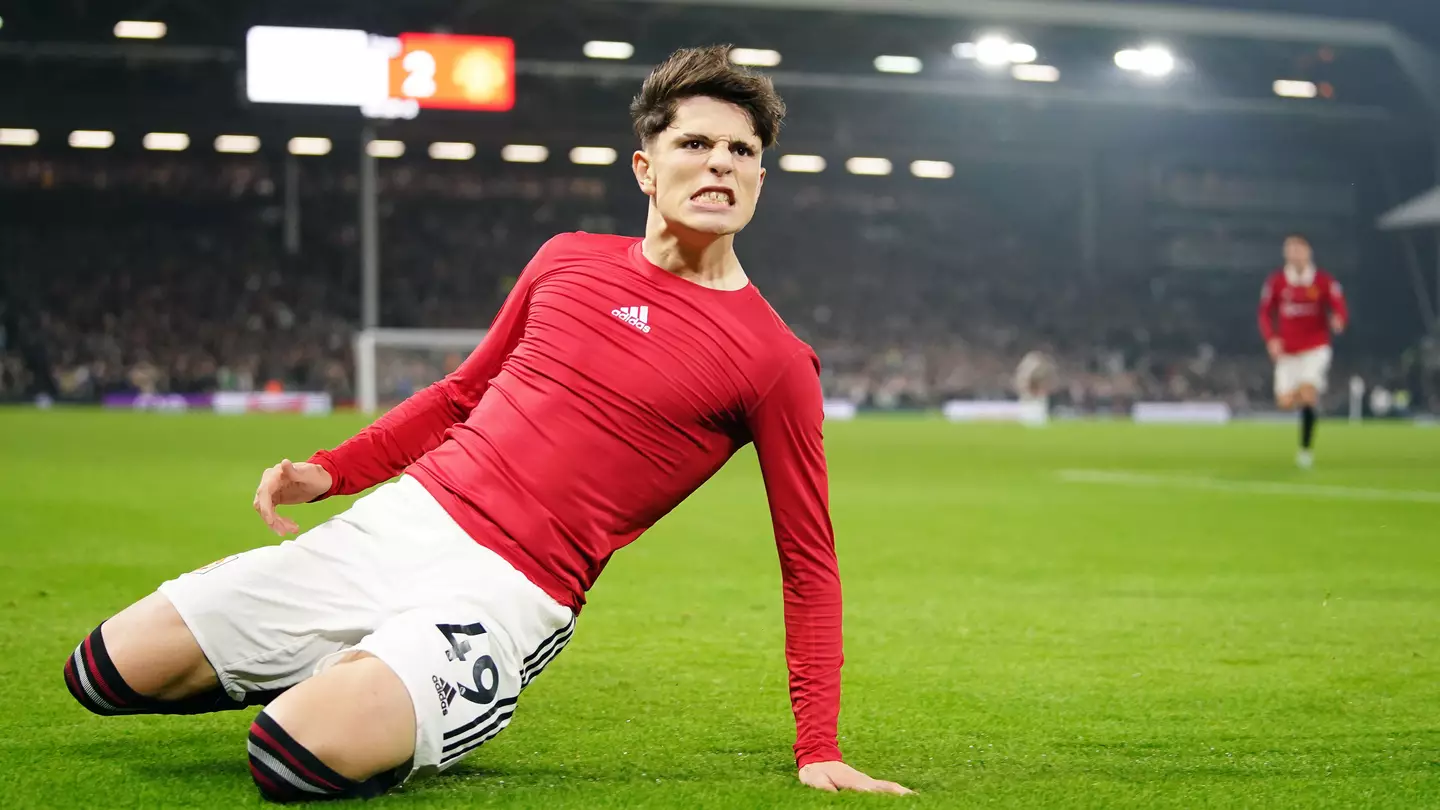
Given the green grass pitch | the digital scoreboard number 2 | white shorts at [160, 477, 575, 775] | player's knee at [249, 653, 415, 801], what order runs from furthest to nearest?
the digital scoreboard number 2
the green grass pitch
white shorts at [160, 477, 575, 775]
player's knee at [249, 653, 415, 801]

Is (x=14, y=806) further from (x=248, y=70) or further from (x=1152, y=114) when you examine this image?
(x=1152, y=114)

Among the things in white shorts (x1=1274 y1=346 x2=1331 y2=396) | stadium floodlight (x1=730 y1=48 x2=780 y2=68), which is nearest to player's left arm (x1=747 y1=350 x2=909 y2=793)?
white shorts (x1=1274 y1=346 x2=1331 y2=396)

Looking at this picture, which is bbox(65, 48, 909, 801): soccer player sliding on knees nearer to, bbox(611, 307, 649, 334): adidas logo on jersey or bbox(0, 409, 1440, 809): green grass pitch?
bbox(611, 307, 649, 334): adidas logo on jersey

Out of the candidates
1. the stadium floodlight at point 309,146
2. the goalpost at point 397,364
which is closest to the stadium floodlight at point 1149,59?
the goalpost at point 397,364

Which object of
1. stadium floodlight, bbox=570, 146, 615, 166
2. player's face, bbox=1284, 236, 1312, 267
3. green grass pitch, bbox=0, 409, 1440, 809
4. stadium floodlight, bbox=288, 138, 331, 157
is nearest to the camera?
green grass pitch, bbox=0, 409, 1440, 809

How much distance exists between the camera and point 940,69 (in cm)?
4097

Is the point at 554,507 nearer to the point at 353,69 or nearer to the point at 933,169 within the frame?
the point at 353,69

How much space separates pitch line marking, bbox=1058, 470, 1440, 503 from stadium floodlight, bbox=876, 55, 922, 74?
2642cm

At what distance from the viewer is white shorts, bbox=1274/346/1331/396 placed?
15492 mm

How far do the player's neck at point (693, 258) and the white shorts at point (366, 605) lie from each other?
76cm

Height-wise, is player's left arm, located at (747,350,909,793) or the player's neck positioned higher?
the player's neck

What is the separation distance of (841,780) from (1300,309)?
14.0m

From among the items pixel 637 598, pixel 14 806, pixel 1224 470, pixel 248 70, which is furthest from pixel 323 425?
pixel 14 806

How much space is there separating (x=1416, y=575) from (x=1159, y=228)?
42.2m
